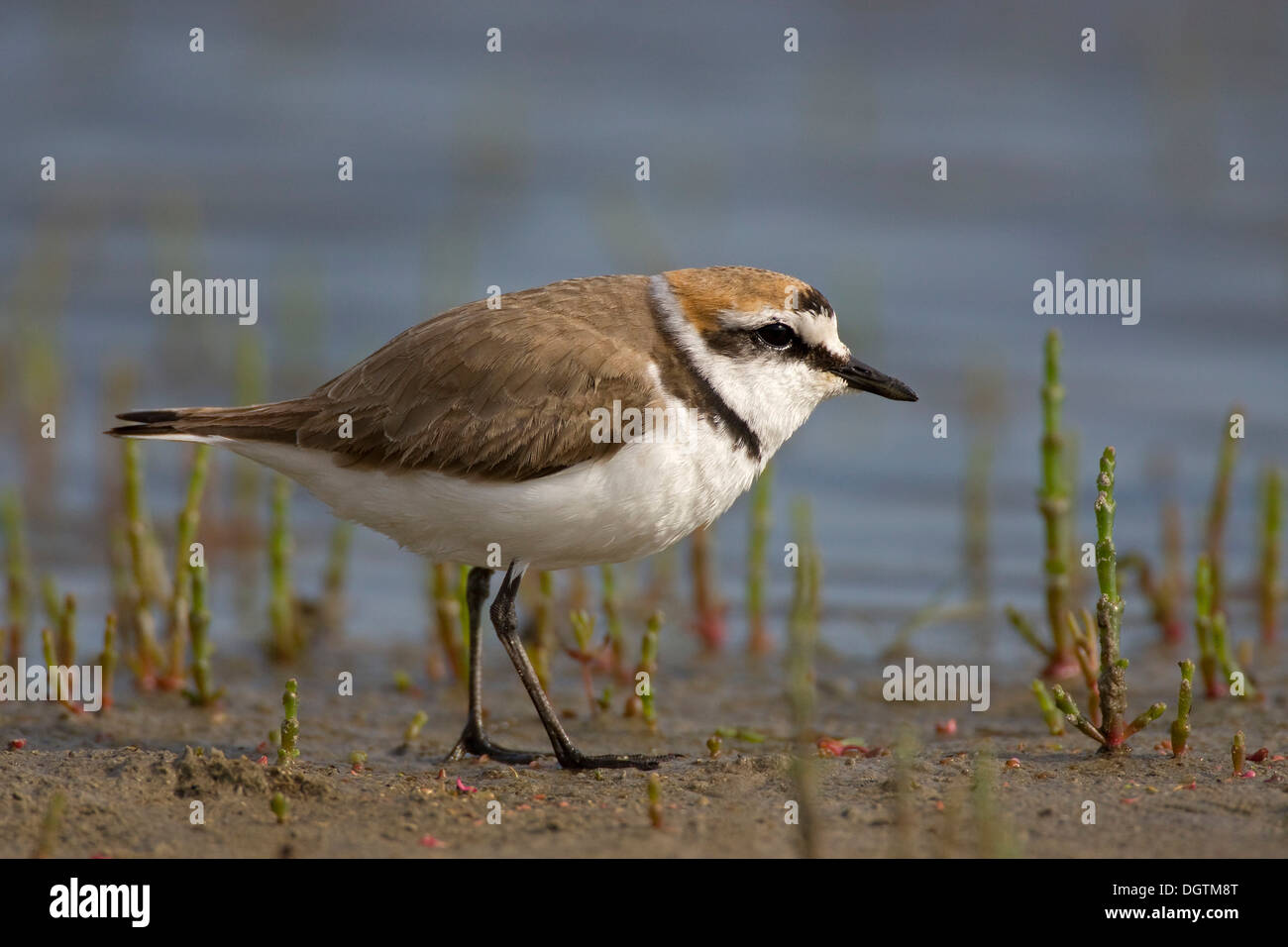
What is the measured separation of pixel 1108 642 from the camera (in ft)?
19.9

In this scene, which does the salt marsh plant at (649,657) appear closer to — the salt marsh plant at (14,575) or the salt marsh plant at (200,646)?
the salt marsh plant at (200,646)

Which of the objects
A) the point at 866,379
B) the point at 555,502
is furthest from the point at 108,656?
the point at 866,379

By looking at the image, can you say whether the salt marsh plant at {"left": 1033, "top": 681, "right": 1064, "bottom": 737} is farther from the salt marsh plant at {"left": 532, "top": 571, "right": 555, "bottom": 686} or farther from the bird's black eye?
the salt marsh plant at {"left": 532, "top": 571, "right": 555, "bottom": 686}

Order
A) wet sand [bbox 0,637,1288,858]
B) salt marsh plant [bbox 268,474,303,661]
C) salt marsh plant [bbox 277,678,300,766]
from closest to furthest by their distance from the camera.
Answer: wet sand [bbox 0,637,1288,858] < salt marsh plant [bbox 277,678,300,766] < salt marsh plant [bbox 268,474,303,661]

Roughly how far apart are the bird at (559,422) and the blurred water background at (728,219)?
2822 mm

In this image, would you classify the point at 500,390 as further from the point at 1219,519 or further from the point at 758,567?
the point at 1219,519

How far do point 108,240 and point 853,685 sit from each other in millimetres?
9624

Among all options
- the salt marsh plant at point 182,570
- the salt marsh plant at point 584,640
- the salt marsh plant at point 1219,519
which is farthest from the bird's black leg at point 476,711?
the salt marsh plant at point 1219,519

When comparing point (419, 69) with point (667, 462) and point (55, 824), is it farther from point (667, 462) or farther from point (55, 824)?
point (55, 824)

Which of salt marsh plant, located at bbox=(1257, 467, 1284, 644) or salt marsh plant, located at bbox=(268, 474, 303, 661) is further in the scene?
salt marsh plant, located at bbox=(1257, 467, 1284, 644)

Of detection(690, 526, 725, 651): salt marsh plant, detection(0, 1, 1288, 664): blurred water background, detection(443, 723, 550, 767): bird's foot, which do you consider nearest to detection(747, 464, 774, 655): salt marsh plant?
detection(690, 526, 725, 651): salt marsh plant

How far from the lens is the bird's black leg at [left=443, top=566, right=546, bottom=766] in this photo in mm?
6816

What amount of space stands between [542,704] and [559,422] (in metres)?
1.22

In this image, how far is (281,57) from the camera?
18.3 m
